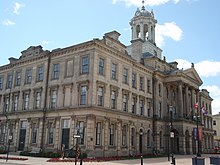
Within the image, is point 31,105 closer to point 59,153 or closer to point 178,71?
point 59,153

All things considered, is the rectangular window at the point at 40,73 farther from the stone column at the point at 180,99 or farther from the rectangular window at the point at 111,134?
the stone column at the point at 180,99

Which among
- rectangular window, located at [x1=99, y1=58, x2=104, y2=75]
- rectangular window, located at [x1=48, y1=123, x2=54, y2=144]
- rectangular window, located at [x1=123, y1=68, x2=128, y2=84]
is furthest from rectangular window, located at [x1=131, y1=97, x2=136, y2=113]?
rectangular window, located at [x1=48, y1=123, x2=54, y2=144]

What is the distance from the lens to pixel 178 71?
4881 cm

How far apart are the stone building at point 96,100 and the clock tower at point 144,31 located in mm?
691

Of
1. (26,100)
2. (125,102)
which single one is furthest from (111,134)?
(26,100)

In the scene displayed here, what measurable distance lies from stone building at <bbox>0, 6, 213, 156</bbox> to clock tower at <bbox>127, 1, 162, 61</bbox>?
27.2 inches

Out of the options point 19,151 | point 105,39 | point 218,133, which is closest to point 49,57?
point 105,39

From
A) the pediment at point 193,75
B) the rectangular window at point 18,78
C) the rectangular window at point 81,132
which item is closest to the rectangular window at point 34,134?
the rectangular window at point 81,132

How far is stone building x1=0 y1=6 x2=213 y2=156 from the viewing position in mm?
33719

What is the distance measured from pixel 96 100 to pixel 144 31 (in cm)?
2779

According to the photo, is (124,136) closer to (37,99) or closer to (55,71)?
(55,71)

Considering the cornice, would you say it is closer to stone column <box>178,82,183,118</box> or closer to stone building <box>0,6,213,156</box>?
stone building <box>0,6,213,156</box>

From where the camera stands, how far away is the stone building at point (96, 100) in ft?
111

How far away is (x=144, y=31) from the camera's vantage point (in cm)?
5644
